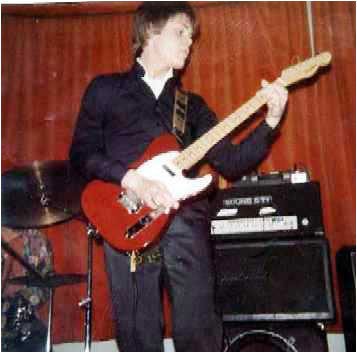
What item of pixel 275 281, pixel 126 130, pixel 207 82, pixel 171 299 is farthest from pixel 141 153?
pixel 207 82

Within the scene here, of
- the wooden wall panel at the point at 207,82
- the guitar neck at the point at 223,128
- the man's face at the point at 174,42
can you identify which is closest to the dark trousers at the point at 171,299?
the guitar neck at the point at 223,128

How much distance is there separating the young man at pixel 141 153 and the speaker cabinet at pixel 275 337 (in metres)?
0.05

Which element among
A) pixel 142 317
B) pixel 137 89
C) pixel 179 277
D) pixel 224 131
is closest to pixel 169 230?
pixel 179 277

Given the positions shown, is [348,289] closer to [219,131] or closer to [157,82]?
[219,131]

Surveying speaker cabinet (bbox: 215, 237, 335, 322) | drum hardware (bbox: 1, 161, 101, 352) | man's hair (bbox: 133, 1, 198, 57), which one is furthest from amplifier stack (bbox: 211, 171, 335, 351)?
man's hair (bbox: 133, 1, 198, 57)

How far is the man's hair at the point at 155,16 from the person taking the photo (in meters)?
1.60

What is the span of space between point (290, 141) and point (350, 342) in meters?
0.85

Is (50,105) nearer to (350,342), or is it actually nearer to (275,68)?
(275,68)

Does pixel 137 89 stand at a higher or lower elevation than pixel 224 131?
higher

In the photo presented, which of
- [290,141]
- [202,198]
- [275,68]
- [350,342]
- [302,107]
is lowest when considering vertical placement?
[350,342]

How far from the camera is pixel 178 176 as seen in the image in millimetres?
1362

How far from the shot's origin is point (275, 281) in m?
1.35

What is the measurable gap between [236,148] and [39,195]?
0.67 metres

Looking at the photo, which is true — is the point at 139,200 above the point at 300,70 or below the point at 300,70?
below
